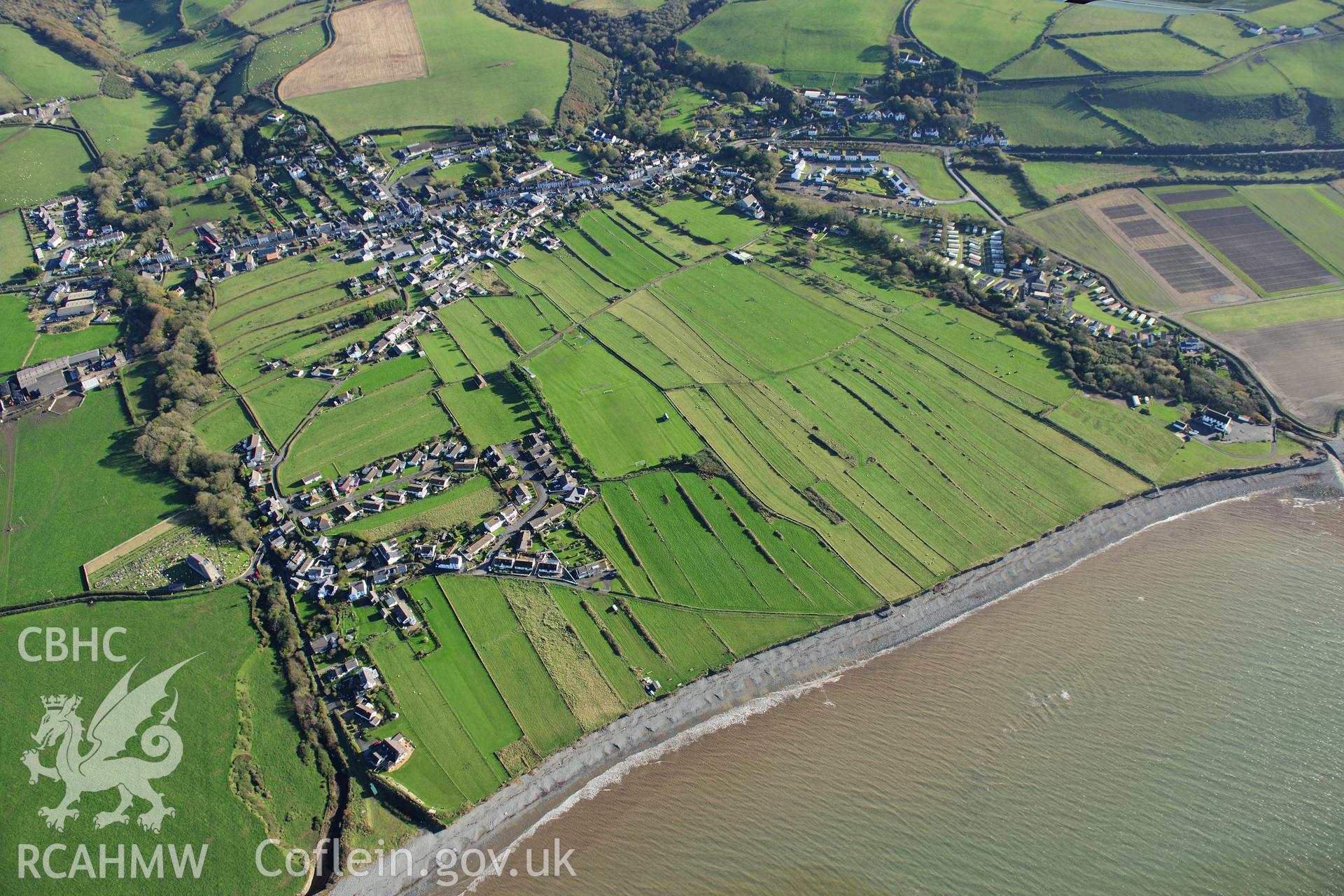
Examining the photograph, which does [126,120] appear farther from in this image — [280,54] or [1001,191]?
[1001,191]

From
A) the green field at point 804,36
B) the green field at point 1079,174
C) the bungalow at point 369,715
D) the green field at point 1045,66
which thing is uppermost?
the green field at point 804,36

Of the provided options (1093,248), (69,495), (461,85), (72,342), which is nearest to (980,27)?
(1093,248)

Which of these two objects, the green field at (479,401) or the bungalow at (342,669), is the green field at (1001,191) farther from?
the bungalow at (342,669)

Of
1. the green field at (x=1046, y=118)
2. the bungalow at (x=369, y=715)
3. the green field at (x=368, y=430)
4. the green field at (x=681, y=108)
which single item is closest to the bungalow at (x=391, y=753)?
the bungalow at (x=369, y=715)

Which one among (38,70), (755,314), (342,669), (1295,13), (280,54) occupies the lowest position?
(342,669)

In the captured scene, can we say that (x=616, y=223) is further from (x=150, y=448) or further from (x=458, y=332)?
(x=150, y=448)

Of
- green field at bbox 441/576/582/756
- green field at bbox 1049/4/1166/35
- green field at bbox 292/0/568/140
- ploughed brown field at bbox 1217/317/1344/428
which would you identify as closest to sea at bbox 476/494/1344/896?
green field at bbox 441/576/582/756

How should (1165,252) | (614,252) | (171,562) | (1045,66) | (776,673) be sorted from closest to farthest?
1. (776,673)
2. (171,562)
3. (1165,252)
4. (614,252)
5. (1045,66)
